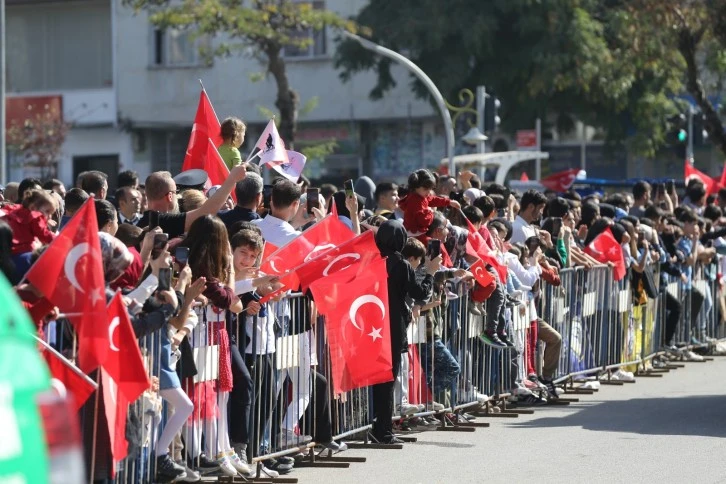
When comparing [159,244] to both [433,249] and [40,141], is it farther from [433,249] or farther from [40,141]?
[40,141]

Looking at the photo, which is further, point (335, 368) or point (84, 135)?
point (84, 135)

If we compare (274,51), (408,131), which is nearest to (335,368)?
(274,51)

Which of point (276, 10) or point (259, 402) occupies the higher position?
point (276, 10)

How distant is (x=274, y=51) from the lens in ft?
114

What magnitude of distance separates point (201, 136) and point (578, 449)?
445cm

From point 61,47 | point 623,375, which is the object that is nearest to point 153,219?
point 623,375

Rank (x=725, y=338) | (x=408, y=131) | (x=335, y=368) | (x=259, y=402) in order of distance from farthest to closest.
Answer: (x=408, y=131)
(x=725, y=338)
(x=335, y=368)
(x=259, y=402)

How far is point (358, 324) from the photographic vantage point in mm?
10148

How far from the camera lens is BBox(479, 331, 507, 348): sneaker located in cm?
1252

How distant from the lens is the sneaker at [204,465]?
346 inches

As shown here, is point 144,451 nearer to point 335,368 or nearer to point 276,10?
point 335,368

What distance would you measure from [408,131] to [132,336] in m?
36.4

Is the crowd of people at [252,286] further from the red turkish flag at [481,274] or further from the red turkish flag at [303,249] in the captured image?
the red turkish flag at [303,249]

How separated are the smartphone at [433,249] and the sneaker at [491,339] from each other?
1278mm
